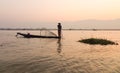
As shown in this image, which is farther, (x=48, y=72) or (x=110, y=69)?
(x=110, y=69)

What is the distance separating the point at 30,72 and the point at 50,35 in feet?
169

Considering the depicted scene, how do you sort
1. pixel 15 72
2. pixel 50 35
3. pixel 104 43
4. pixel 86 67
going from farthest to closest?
pixel 50 35, pixel 104 43, pixel 86 67, pixel 15 72

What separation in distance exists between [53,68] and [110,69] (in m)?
4.26

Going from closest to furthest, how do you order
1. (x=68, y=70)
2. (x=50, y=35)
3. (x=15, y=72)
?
(x=15, y=72) < (x=68, y=70) < (x=50, y=35)

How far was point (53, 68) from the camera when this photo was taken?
734 inches

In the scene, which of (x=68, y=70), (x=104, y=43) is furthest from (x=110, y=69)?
(x=104, y=43)

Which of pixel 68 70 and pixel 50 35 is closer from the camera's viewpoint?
pixel 68 70

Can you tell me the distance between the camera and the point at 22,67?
734 inches

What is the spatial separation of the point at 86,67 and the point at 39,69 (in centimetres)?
374

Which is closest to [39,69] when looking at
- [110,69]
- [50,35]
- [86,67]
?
[86,67]

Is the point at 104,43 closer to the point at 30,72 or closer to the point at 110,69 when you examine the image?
the point at 110,69

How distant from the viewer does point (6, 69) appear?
17.7 metres

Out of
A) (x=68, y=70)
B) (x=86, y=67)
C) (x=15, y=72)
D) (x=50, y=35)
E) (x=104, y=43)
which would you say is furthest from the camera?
(x=50, y=35)

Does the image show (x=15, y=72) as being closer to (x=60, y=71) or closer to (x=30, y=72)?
(x=30, y=72)
